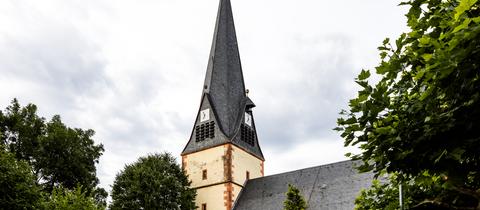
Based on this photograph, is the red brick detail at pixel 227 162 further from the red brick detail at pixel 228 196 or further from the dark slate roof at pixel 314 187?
the dark slate roof at pixel 314 187

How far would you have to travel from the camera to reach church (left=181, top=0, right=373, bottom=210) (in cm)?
3353

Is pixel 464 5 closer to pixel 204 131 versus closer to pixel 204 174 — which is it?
pixel 204 174

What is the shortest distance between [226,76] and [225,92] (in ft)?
4.86

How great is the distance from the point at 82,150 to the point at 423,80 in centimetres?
3426

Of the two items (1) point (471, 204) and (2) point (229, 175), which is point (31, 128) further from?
(1) point (471, 204)

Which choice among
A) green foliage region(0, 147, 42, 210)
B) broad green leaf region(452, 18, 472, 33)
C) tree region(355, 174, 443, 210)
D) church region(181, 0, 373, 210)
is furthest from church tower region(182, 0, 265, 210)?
broad green leaf region(452, 18, 472, 33)

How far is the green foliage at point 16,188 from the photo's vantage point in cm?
1831

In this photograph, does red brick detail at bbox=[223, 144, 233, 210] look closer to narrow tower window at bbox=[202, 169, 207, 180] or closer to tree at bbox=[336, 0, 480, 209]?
narrow tower window at bbox=[202, 169, 207, 180]

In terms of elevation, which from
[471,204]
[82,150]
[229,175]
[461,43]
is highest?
[82,150]

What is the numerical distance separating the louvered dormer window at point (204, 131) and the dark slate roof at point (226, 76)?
85 centimetres

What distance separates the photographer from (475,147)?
209 inches

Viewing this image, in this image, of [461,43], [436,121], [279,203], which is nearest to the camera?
[461,43]

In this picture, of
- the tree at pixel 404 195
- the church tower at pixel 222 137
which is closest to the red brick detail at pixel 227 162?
the church tower at pixel 222 137

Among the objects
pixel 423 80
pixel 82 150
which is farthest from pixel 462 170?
pixel 82 150
